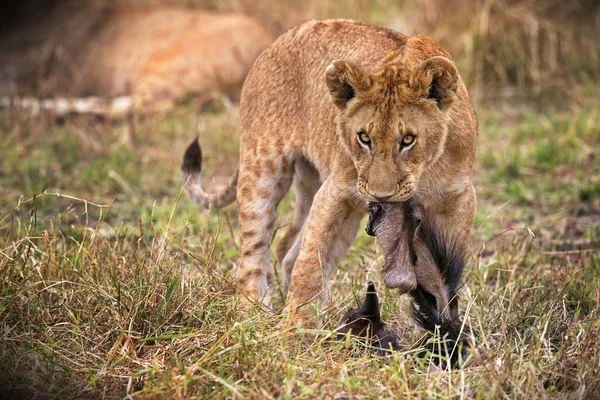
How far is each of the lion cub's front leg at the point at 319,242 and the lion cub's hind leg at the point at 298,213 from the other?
2.14 ft

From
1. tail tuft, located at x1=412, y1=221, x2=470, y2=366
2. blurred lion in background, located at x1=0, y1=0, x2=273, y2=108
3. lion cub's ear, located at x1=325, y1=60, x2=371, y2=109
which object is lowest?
blurred lion in background, located at x1=0, y1=0, x2=273, y2=108

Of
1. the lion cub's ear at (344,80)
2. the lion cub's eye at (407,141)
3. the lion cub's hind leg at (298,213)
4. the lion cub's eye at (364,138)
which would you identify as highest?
the lion cub's ear at (344,80)

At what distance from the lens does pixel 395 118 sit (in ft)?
10.4

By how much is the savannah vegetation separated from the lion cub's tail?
25 cm

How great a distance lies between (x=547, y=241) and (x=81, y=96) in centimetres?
532

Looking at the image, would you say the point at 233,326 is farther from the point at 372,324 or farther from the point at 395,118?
the point at 395,118

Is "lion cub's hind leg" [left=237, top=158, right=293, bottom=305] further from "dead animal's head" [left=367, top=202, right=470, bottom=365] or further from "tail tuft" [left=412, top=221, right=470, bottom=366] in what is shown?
"tail tuft" [left=412, top=221, right=470, bottom=366]

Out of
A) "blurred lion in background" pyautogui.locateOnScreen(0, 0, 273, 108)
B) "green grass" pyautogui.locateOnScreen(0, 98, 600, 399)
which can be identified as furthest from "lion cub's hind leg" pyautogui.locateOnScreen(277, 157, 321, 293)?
"blurred lion in background" pyautogui.locateOnScreen(0, 0, 273, 108)

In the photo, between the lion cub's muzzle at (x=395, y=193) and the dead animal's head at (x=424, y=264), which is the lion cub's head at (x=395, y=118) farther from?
the dead animal's head at (x=424, y=264)

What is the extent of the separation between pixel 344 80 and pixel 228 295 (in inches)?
41.6

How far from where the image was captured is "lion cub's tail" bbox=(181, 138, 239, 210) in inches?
176

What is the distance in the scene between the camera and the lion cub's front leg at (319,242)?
3564 mm

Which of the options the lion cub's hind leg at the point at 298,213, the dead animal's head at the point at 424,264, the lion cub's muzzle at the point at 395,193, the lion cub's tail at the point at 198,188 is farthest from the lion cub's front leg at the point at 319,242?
the lion cub's tail at the point at 198,188

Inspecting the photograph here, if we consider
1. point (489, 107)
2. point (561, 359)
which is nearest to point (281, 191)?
point (561, 359)
